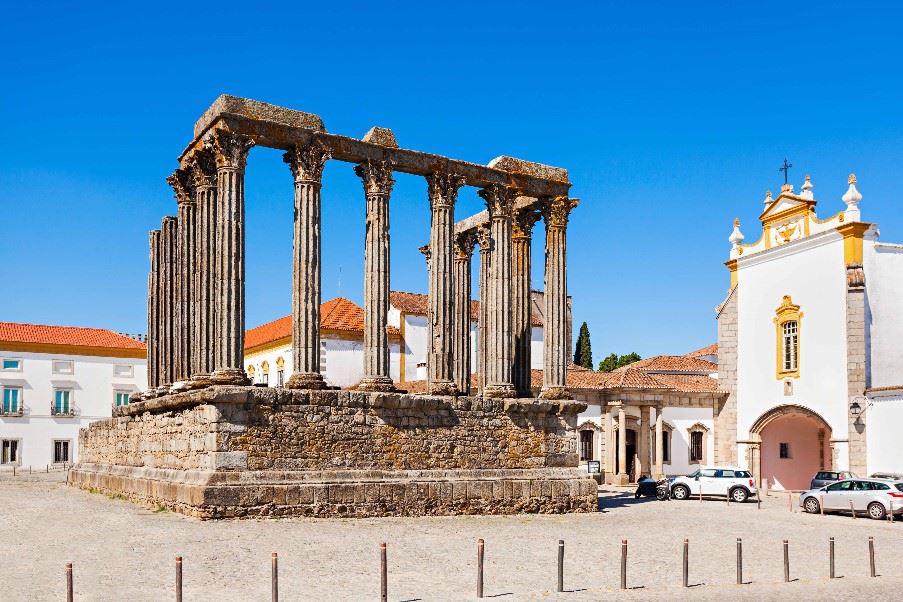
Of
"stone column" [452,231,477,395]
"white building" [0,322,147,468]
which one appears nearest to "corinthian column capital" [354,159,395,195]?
"stone column" [452,231,477,395]

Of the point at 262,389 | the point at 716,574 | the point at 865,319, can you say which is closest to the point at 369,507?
the point at 262,389

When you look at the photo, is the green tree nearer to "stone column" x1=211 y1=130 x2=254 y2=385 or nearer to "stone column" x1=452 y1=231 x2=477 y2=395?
"stone column" x1=452 y1=231 x2=477 y2=395

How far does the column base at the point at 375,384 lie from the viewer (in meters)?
22.4

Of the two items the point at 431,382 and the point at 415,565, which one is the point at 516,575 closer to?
the point at 415,565

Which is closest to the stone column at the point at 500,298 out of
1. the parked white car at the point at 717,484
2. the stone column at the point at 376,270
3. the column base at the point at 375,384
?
the stone column at the point at 376,270

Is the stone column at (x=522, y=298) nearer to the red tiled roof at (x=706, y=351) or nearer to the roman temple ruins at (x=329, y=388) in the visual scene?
the roman temple ruins at (x=329, y=388)

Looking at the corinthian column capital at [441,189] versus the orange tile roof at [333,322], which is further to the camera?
the orange tile roof at [333,322]

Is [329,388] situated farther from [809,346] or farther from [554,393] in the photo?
[809,346]

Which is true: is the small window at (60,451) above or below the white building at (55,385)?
below

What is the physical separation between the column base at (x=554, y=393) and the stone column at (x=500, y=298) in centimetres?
89

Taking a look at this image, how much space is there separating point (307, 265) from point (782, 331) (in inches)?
869

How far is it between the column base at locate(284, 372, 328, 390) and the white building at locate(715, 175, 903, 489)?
65.0ft

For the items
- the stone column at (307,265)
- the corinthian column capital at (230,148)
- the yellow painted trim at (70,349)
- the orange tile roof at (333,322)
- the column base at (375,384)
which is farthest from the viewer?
the yellow painted trim at (70,349)

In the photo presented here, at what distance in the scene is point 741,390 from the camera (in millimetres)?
39188
